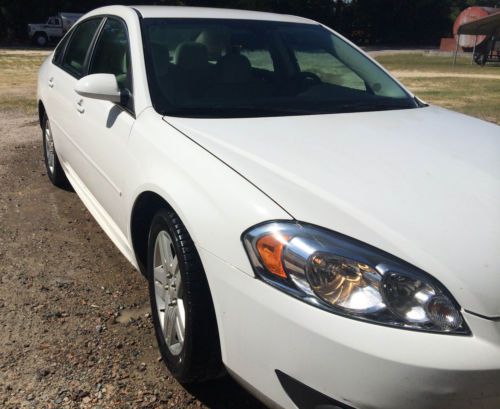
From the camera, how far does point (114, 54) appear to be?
3.52 meters

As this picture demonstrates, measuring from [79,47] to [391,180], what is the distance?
3.04 meters

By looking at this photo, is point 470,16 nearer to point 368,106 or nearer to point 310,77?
point 310,77

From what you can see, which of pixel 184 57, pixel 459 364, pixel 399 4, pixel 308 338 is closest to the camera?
pixel 459 364

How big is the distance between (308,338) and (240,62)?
2.04 meters

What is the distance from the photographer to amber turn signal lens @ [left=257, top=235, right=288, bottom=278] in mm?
1836

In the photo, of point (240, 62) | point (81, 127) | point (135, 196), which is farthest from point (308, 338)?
point (81, 127)

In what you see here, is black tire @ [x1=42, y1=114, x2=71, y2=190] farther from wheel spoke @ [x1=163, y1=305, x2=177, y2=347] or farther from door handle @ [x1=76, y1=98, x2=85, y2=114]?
wheel spoke @ [x1=163, y1=305, x2=177, y2=347]

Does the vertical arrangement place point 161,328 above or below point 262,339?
below

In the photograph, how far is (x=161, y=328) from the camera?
2.60 meters

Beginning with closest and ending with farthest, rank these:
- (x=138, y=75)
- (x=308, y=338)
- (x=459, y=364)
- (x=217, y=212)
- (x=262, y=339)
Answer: (x=459, y=364)
(x=308, y=338)
(x=262, y=339)
(x=217, y=212)
(x=138, y=75)

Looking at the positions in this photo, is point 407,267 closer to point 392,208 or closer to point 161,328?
point 392,208

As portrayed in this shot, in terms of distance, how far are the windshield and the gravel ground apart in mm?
1146

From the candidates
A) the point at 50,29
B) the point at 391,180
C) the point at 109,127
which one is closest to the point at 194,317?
the point at 391,180

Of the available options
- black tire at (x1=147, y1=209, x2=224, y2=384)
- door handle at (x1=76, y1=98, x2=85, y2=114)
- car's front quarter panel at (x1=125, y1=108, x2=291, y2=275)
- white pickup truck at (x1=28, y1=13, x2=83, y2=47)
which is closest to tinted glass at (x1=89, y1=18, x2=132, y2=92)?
door handle at (x1=76, y1=98, x2=85, y2=114)
